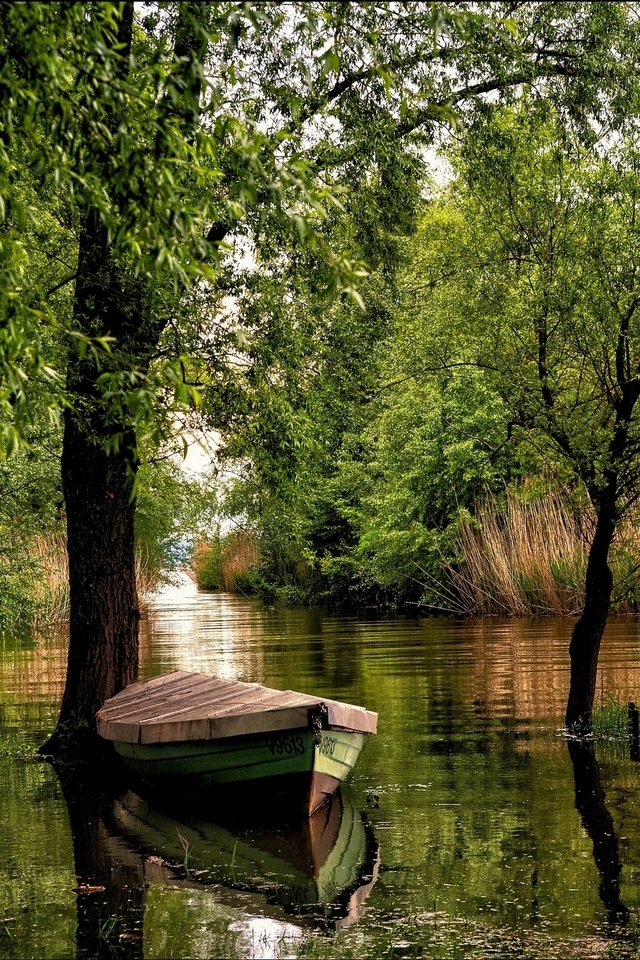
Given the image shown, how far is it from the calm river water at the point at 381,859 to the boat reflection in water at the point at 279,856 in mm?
24

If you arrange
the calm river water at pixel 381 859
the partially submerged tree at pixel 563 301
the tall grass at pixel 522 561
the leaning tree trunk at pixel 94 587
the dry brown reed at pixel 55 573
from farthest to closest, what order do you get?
the dry brown reed at pixel 55 573, the tall grass at pixel 522 561, the leaning tree trunk at pixel 94 587, the partially submerged tree at pixel 563 301, the calm river water at pixel 381 859

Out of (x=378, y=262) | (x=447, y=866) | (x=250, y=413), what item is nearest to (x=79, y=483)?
(x=250, y=413)

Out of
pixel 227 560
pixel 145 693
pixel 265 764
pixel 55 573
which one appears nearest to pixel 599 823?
pixel 265 764

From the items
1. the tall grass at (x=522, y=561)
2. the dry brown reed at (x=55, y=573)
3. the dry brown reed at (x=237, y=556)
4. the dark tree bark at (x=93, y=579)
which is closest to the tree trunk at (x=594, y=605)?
the dark tree bark at (x=93, y=579)

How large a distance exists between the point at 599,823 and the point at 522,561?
25569mm

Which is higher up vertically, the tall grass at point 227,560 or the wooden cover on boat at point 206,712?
the tall grass at point 227,560

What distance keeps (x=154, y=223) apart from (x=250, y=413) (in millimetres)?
7967

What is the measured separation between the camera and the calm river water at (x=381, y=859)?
7598 mm

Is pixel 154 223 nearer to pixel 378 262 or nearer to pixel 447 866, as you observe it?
pixel 447 866

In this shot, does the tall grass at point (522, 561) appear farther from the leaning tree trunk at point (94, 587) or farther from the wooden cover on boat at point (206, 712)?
the wooden cover on boat at point (206, 712)

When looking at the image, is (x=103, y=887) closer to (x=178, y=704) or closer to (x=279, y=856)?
(x=279, y=856)

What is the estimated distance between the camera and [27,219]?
6488 millimetres

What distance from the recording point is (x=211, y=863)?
9750 mm

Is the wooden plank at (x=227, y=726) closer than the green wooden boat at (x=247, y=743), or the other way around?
the wooden plank at (x=227, y=726)
